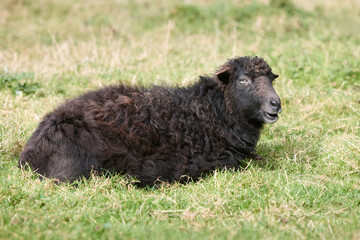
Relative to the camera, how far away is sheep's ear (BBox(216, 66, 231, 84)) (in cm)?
652

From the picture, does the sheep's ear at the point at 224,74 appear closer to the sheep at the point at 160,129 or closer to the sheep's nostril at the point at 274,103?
the sheep at the point at 160,129

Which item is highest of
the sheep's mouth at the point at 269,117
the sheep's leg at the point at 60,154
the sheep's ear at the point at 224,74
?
the sheep's ear at the point at 224,74

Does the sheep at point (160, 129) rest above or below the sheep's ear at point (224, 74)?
below

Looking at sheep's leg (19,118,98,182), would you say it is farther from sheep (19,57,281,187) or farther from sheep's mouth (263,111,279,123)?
sheep's mouth (263,111,279,123)

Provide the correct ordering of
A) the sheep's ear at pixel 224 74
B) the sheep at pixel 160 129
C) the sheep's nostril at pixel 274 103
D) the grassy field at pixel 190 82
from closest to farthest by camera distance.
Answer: the grassy field at pixel 190 82 → the sheep at pixel 160 129 → the sheep's nostril at pixel 274 103 → the sheep's ear at pixel 224 74

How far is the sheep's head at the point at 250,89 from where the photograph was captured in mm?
6348

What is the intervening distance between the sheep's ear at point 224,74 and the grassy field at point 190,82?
2.60ft

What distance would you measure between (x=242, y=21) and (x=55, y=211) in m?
11.8

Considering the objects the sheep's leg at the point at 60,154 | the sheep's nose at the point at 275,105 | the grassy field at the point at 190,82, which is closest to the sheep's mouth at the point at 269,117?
the sheep's nose at the point at 275,105

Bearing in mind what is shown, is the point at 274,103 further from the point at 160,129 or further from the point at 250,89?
the point at 160,129

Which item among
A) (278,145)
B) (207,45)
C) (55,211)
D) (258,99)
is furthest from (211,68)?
(55,211)

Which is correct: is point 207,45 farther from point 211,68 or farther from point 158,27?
point 158,27

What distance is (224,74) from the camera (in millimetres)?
6602

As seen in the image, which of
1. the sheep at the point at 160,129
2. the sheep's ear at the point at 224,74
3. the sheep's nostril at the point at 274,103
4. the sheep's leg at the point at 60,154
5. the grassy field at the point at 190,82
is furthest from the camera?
the sheep's ear at the point at 224,74
